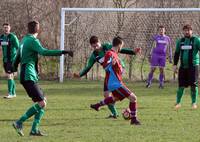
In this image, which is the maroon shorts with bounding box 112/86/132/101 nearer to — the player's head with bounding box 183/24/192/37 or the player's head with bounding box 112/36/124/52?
the player's head with bounding box 112/36/124/52

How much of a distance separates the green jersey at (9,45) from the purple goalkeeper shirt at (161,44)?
5358mm

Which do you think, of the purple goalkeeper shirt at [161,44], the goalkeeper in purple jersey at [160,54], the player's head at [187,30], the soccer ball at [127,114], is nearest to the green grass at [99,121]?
the soccer ball at [127,114]

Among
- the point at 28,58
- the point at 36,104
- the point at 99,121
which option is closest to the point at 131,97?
the point at 99,121

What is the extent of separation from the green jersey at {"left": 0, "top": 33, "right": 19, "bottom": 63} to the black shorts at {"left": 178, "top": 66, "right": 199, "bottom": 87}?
4659mm

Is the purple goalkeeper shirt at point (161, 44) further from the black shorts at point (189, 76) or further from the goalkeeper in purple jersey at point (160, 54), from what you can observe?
the black shorts at point (189, 76)

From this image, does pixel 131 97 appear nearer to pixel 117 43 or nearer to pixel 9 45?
pixel 117 43

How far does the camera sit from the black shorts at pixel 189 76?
13.5 meters

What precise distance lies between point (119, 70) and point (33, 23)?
81.3 inches

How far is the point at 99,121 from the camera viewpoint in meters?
11.6

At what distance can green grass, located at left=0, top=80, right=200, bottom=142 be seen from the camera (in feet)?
31.6

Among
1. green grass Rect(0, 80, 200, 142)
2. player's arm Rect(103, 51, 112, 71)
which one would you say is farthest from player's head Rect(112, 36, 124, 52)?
green grass Rect(0, 80, 200, 142)

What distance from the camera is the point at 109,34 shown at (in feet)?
72.0

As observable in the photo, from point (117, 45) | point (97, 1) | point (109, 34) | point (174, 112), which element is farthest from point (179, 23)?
point (117, 45)

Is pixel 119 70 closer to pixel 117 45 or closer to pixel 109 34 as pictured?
pixel 117 45
